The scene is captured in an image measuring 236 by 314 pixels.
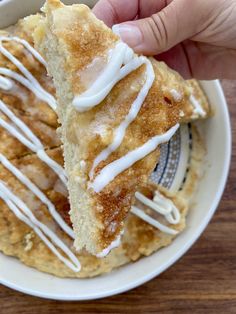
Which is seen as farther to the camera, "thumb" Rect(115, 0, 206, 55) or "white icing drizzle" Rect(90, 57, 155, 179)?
"thumb" Rect(115, 0, 206, 55)

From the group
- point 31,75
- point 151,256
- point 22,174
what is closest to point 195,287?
point 151,256

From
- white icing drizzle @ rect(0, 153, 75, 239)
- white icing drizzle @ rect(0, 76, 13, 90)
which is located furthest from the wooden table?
white icing drizzle @ rect(0, 76, 13, 90)

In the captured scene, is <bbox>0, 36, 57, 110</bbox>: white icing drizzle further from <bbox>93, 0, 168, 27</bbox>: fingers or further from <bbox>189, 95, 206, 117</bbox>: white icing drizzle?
<bbox>189, 95, 206, 117</bbox>: white icing drizzle

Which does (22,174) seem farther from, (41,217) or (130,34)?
(130,34)

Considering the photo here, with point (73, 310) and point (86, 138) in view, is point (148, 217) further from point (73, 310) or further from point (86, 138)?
point (86, 138)

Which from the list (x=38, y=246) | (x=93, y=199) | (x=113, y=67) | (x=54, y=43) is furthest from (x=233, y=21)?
(x=38, y=246)

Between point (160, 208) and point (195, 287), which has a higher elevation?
point (160, 208)

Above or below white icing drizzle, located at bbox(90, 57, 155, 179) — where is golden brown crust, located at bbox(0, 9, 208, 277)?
below
